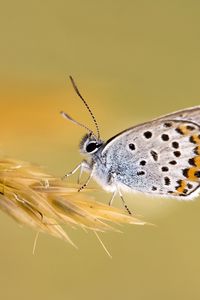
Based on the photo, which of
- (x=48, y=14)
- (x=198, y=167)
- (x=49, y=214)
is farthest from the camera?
(x=48, y=14)

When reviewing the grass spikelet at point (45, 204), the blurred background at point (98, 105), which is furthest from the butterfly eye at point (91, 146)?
the grass spikelet at point (45, 204)

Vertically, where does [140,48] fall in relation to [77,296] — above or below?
above

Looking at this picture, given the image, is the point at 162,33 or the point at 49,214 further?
the point at 162,33

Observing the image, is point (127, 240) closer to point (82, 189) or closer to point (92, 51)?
point (92, 51)

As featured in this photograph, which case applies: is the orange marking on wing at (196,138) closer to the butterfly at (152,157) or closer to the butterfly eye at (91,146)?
the butterfly at (152,157)

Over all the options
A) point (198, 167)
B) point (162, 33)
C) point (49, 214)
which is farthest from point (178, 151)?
point (162, 33)

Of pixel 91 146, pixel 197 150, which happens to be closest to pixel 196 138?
pixel 197 150
